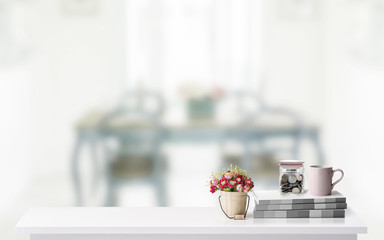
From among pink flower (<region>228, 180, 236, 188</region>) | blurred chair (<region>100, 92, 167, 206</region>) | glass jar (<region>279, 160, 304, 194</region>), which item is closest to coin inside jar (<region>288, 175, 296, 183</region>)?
glass jar (<region>279, 160, 304, 194</region>)

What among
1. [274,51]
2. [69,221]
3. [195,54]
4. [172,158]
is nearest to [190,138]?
[172,158]

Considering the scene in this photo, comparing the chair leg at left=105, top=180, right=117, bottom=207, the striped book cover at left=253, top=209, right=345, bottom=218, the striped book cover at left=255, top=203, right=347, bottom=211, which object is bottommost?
the chair leg at left=105, top=180, right=117, bottom=207

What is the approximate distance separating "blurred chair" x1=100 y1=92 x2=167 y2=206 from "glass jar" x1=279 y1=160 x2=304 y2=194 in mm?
634

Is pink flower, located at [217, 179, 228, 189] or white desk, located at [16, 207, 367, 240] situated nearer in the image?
white desk, located at [16, 207, 367, 240]

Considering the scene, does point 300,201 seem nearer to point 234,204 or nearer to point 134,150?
point 234,204

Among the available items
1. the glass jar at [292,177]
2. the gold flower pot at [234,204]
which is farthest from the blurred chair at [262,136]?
the gold flower pot at [234,204]

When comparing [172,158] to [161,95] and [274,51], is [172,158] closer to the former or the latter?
[161,95]

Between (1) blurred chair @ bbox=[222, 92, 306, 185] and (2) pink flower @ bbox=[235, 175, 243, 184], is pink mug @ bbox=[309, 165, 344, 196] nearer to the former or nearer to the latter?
(2) pink flower @ bbox=[235, 175, 243, 184]

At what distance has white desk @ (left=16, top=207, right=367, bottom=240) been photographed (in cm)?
194

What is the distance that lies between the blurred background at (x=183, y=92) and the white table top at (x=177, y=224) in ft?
1.38

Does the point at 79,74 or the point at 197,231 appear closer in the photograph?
the point at 197,231

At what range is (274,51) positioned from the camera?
99.3 inches

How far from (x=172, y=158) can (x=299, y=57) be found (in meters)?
0.72

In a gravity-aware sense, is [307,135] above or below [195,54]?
below
